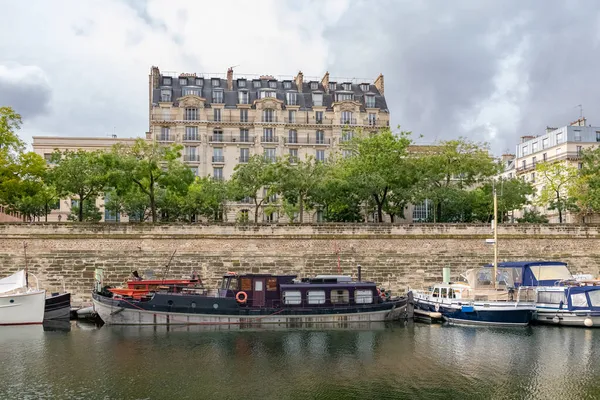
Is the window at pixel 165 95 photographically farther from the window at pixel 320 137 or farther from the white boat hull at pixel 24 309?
the white boat hull at pixel 24 309

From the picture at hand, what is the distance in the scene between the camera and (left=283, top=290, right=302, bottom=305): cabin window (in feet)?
100

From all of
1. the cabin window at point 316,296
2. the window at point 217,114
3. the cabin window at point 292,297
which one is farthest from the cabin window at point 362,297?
the window at point 217,114

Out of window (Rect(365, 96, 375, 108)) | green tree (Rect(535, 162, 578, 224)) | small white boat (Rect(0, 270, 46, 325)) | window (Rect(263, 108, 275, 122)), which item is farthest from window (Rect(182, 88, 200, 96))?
small white boat (Rect(0, 270, 46, 325))

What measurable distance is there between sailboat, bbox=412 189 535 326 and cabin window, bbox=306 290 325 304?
5.93m

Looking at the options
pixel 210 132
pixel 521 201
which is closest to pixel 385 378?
pixel 521 201

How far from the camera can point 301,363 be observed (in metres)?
22.2

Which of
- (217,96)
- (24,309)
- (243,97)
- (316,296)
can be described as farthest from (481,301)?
(217,96)

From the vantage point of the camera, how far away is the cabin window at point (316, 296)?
30.8m

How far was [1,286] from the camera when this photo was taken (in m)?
30.9

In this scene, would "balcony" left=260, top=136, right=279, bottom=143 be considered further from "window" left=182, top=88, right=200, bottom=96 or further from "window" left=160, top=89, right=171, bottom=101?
"window" left=160, top=89, right=171, bottom=101

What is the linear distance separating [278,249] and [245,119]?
33.1 metres

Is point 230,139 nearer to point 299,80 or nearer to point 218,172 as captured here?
point 218,172

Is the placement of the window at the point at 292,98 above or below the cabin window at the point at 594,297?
above

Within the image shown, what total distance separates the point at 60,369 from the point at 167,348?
191 inches
